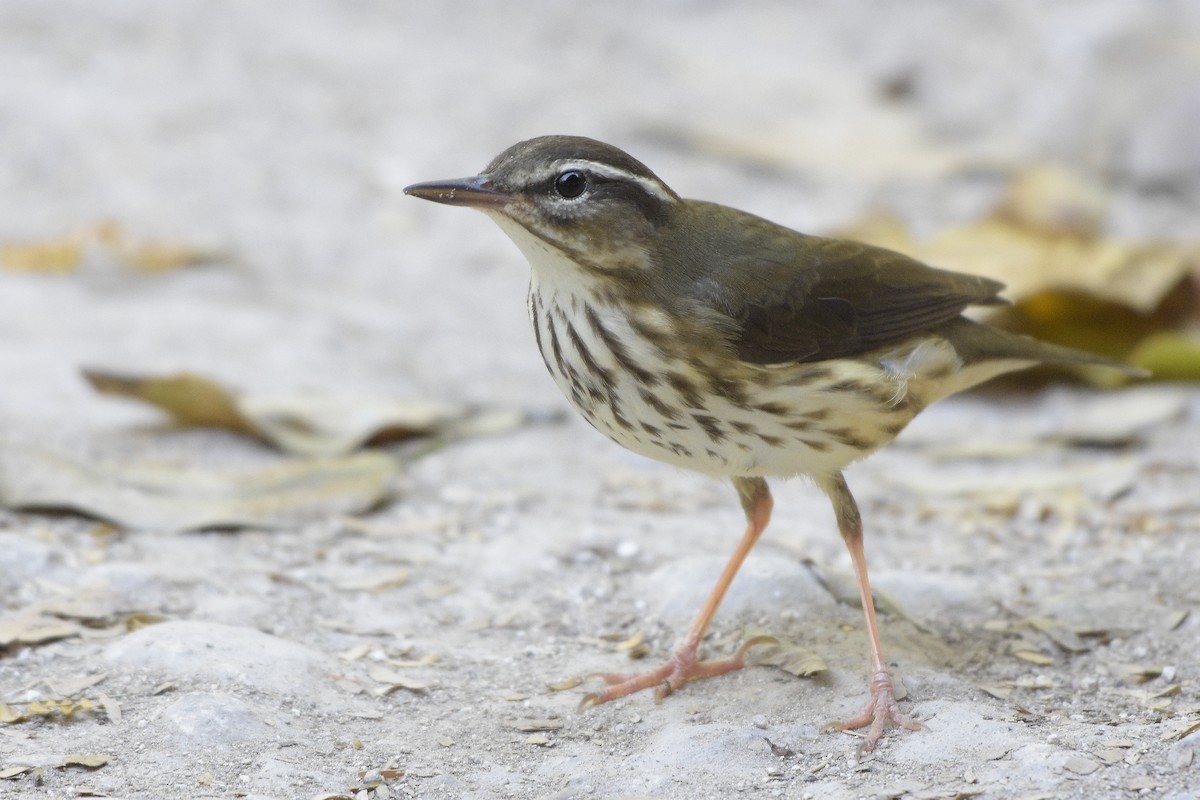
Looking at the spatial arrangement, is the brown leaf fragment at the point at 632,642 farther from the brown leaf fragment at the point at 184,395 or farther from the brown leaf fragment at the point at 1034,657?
the brown leaf fragment at the point at 184,395

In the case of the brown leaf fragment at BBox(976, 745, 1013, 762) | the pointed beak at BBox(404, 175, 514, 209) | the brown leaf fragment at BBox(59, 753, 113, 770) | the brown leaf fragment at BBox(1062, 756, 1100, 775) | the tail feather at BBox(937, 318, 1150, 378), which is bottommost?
the brown leaf fragment at BBox(59, 753, 113, 770)

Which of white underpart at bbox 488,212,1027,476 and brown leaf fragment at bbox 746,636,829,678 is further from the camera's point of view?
brown leaf fragment at bbox 746,636,829,678

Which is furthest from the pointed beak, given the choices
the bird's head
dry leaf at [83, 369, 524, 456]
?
dry leaf at [83, 369, 524, 456]

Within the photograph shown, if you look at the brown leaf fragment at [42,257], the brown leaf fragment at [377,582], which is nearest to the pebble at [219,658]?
the brown leaf fragment at [377,582]

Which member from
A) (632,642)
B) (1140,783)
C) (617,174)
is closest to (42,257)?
(632,642)

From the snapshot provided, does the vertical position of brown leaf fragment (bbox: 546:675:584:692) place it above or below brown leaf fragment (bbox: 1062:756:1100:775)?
below

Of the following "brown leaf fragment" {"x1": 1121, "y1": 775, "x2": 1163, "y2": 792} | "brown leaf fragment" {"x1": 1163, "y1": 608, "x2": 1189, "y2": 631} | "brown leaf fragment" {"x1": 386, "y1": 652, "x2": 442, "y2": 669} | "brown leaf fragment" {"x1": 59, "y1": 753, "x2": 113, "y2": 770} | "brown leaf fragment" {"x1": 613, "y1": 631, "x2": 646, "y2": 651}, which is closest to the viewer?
"brown leaf fragment" {"x1": 1121, "y1": 775, "x2": 1163, "y2": 792}

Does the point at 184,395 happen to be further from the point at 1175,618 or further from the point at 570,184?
the point at 1175,618

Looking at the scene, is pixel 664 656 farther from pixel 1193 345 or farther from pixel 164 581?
pixel 1193 345

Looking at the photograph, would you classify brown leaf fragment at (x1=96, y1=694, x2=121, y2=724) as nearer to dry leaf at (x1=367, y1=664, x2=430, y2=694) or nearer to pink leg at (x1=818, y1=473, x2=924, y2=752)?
dry leaf at (x1=367, y1=664, x2=430, y2=694)

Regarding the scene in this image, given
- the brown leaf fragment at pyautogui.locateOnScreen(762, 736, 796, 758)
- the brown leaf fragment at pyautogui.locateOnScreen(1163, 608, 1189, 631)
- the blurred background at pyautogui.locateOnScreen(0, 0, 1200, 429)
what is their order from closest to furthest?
the brown leaf fragment at pyautogui.locateOnScreen(762, 736, 796, 758), the brown leaf fragment at pyautogui.locateOnScreen(1163, 608, 1189, 631), the blurred background at pyautogui.locateOnScreen(0, 0, 1200, 429)
